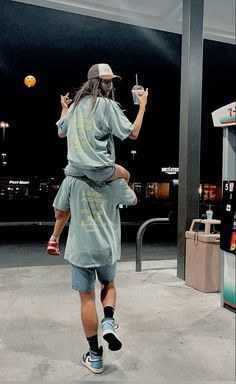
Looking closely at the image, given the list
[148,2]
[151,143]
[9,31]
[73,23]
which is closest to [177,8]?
[148,2]

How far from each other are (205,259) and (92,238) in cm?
248

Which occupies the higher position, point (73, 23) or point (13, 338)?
point (73, 23)

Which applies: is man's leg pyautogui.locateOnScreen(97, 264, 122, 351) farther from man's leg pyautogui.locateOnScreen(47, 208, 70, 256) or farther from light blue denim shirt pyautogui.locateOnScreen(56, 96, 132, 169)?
light blue denim shirt pyautogui.locateOnScreen(56, 96, 132, 169)

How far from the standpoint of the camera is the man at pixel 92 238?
2430mm

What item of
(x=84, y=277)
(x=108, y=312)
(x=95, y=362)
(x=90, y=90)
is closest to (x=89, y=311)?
(x=108, y=312)

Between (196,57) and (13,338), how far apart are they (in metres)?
4.13

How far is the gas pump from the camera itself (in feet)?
5.11

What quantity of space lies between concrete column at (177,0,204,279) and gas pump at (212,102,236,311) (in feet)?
4.84

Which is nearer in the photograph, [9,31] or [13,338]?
[13,338]

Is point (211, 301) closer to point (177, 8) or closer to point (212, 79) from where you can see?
point (177, 8)

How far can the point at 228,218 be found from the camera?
2203 mm

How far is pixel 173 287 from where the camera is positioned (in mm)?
4781

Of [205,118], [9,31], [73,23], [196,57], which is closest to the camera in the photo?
[196,57]

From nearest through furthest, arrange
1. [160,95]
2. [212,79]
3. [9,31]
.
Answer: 1. [9,31]
2. [212,79]
3. [160,95]
